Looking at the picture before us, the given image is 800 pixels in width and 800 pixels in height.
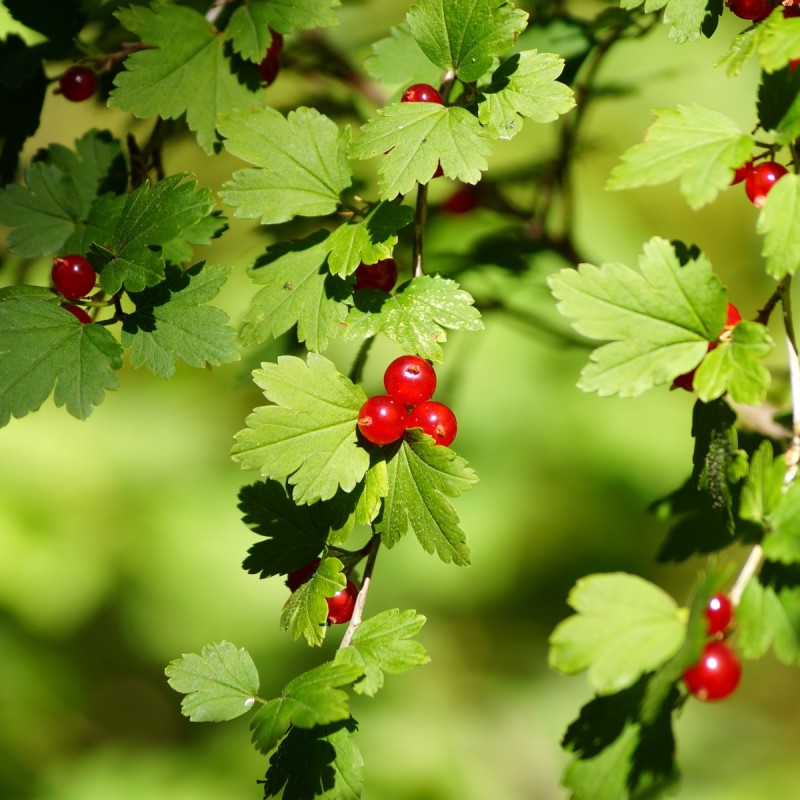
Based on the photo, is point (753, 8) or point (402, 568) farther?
point (402, 568)

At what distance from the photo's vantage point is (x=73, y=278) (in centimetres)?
90

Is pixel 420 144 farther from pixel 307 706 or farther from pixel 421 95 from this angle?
pixel 307 706

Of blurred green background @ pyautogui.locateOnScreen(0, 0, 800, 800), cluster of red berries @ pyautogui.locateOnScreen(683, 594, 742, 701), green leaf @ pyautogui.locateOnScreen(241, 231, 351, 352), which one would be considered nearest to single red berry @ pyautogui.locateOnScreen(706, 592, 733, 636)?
cluster of red berries @ pyautogui.locateOnScreen(683, 594, 742, 701)

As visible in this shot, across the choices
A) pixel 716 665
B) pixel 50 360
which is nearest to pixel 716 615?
pixel 716 665

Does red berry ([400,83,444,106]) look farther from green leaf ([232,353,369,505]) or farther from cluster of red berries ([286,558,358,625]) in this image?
cluster of red berries ([286,558,358,625])

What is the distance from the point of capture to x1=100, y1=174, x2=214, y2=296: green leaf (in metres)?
0.81

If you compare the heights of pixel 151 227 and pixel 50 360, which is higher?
pixel 151 227

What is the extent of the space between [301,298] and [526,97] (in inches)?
12.0

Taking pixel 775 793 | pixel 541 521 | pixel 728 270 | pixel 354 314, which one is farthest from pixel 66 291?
pixel 775 793

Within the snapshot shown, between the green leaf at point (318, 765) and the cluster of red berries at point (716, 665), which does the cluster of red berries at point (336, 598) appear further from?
the cluster of red berries at point (716, 665)

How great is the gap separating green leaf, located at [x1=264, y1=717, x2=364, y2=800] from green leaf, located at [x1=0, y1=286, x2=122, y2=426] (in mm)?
387

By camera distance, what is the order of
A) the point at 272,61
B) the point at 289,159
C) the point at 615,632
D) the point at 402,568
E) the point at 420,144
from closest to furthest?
the point at 615,632
the point at 420,144
the point at 289,159
the point at 272,61
the point at 402,568

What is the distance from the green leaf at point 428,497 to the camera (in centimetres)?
77

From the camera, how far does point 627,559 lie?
6.99 feet
